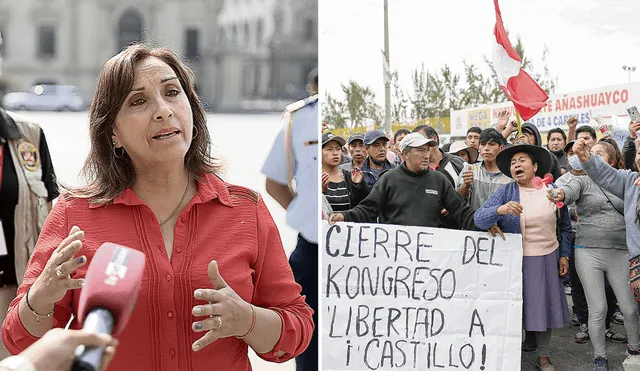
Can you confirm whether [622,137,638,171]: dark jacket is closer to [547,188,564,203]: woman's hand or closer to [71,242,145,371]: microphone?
[547,188,564,203]: woman's hand

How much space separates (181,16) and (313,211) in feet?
132

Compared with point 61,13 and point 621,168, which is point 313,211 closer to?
point 621,168

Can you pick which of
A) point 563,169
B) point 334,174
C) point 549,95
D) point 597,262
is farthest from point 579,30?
point 334,174

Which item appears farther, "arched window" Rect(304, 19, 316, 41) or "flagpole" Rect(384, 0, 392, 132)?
"arched window" Rect(304, 19, 316, 41)

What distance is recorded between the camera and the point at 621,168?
3199 mm

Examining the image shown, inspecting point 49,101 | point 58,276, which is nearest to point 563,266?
point 58,276

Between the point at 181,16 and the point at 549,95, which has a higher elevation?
the point at 181,16

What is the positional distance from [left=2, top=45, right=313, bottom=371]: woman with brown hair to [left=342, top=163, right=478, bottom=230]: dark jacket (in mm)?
1587

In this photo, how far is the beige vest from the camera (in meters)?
2.33

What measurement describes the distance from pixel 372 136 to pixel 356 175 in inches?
7.4

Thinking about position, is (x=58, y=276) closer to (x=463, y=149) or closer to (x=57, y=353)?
(x=57, y=353)

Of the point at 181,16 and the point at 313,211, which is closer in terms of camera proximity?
the point at 313,211

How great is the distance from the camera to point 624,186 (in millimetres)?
3180

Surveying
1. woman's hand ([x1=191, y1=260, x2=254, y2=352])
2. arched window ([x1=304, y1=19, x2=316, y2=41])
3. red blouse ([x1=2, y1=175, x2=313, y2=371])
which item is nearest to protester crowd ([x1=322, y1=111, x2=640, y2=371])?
red blouse ([x1=2, y1=175, x2=313, y2=371])
